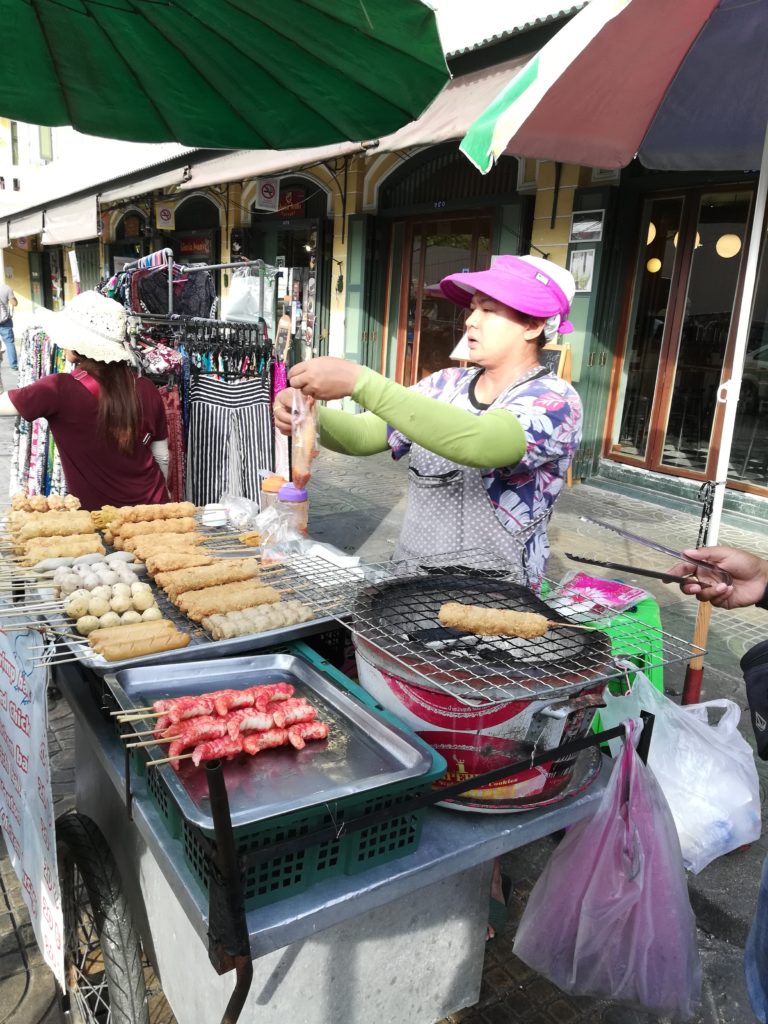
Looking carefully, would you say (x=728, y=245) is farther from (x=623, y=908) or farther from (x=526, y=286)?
(x=623, y=908)

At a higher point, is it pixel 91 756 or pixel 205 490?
pixel 205 490

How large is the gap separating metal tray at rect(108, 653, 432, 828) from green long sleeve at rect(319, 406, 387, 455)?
923 mm

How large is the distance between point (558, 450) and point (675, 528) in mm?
5933

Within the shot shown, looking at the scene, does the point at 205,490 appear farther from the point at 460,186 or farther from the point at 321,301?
the point at 321,301

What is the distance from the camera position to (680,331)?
8508 mm

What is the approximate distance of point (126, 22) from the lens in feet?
8.29

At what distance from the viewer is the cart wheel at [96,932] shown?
2.03 meters

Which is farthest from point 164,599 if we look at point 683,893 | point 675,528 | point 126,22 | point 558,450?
point 675,528

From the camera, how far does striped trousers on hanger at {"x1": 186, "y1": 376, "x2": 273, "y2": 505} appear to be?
5059 mm

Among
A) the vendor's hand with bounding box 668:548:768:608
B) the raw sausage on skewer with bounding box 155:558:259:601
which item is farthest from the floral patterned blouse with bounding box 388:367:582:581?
the raw sausage on skewer with bounding box 155:558:259:601

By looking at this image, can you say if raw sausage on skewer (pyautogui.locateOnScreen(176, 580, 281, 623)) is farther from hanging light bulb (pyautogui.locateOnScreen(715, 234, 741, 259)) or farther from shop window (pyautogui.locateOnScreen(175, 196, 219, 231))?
shop window (pyautogui.locateOnScreen(175, 196, 219, 231))

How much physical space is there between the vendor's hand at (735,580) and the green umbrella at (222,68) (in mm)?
1939

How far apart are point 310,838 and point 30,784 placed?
105 centimetres

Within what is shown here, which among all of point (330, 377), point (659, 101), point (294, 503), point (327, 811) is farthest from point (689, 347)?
point (327, 811)
